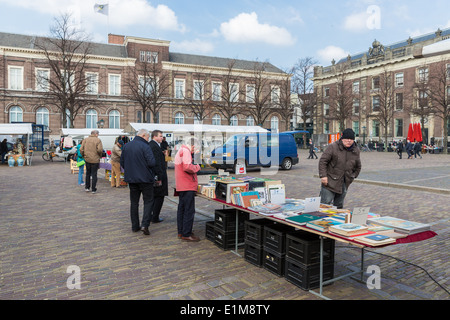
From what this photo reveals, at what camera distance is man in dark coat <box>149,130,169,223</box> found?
21.2 ft

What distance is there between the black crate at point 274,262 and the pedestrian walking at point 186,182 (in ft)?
5.03

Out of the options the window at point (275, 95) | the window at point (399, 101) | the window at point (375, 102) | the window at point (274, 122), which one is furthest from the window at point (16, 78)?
the window at point (399, 101)

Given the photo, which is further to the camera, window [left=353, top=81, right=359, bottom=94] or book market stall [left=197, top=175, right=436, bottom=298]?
window [left=353, top=81, right=359, bottom=94]

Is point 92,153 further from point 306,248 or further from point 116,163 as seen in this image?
point 306,248

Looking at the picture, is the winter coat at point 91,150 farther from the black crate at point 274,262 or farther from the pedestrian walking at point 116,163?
the black crate at point 274,262

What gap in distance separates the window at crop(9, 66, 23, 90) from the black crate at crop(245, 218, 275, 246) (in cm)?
4990

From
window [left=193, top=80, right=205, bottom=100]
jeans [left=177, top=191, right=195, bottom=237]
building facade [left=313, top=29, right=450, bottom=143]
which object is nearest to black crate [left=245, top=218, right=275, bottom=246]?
jeans [left=177, top=191, right=195, bottom=237]

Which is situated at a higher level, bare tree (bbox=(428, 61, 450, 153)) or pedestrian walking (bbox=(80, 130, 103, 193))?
bare tree (bbox=(428, 61, 450, 153))

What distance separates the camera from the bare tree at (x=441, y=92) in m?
35.7

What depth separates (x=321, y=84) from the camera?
2365 inches

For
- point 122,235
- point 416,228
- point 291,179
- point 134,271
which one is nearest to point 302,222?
point 416,228

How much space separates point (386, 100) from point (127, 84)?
36.2 metres

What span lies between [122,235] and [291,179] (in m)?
9.58

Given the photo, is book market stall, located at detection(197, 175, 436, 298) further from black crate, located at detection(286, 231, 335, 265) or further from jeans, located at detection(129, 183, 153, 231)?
jeans, located at detection(129, 183, 153, 231)
